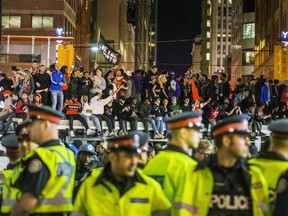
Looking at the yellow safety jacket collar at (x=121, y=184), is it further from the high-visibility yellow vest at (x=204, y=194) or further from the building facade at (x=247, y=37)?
the building facade at (x=247, y=37)

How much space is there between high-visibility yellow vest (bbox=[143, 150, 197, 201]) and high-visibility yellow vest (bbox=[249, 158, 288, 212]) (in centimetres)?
59

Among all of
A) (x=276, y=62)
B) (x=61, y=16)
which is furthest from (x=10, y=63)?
(x=276, y=62)

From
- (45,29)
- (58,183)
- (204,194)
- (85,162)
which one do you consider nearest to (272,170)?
(204,194)

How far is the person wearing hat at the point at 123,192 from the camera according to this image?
16.6 feet

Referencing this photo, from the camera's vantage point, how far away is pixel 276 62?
37469 millimetres

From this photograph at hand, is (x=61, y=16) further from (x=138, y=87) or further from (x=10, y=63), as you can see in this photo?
(x=138, y=87)

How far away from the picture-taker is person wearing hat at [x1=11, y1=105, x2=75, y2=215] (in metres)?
5.18

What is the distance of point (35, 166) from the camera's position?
206 inches

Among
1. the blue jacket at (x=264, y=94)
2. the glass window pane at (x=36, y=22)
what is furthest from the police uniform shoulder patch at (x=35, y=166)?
the glass window pane at (x=36, y=22)

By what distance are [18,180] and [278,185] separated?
2.24 meters

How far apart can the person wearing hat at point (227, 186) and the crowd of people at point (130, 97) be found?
13.4 meters

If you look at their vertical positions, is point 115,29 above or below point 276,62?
above

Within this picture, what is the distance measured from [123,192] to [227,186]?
2.80 ft

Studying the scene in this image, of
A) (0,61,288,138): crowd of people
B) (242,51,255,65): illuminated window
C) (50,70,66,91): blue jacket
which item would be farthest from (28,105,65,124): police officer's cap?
(242,51,255,65): illuminated window
